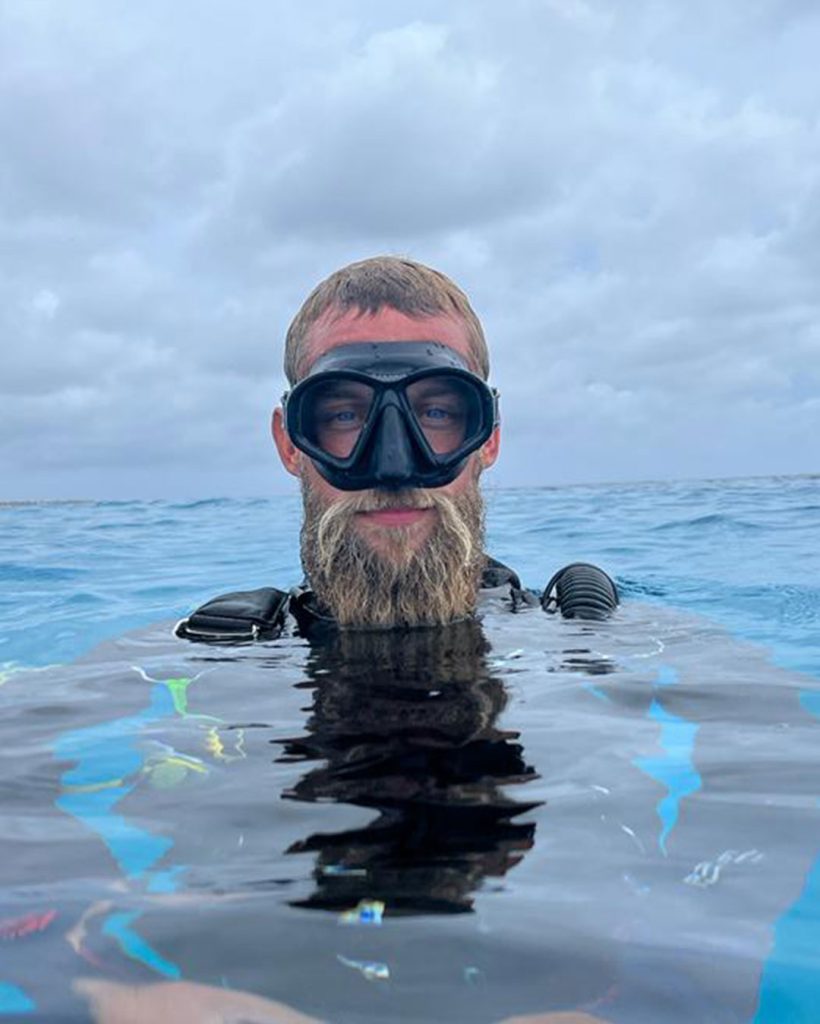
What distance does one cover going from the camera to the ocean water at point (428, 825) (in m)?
1.25

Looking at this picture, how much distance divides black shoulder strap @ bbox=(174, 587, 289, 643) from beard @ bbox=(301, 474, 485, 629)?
0.84ft

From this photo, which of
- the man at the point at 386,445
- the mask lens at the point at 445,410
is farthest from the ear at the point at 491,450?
the mask lens at the point at 445,410

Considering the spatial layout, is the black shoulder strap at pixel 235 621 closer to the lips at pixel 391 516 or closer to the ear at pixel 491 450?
the lips at pixel 391 516

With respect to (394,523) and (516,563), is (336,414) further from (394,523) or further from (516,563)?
(516,563)

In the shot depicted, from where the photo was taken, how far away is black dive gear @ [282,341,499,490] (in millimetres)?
3119

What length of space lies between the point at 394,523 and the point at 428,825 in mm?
1636

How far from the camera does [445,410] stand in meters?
3.31

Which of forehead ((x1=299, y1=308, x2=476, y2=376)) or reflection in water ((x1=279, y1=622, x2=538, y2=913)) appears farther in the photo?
forehead ((x1=299, y1=308, x2=476, y2=376))

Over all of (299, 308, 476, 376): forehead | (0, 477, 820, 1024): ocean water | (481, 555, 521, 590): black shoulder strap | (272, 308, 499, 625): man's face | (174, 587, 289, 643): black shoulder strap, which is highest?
(299, 308, 476, 376): forehead

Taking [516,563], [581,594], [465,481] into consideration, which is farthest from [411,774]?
[516,563]

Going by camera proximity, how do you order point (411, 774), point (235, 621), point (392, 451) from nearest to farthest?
point (411, 774) < point (392, 451) < point (235, 621)

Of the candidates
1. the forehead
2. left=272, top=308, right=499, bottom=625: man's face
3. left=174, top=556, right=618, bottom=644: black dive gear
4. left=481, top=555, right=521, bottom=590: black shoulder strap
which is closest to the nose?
left=272, top=308, right=499, bottom=625: man's face

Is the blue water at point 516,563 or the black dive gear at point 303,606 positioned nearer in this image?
the black dive gear at point 303,606

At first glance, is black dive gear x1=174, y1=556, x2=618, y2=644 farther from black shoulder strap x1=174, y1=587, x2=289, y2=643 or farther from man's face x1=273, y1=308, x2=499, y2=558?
man's face x1=273, y1=308, x2=499, y2=558
